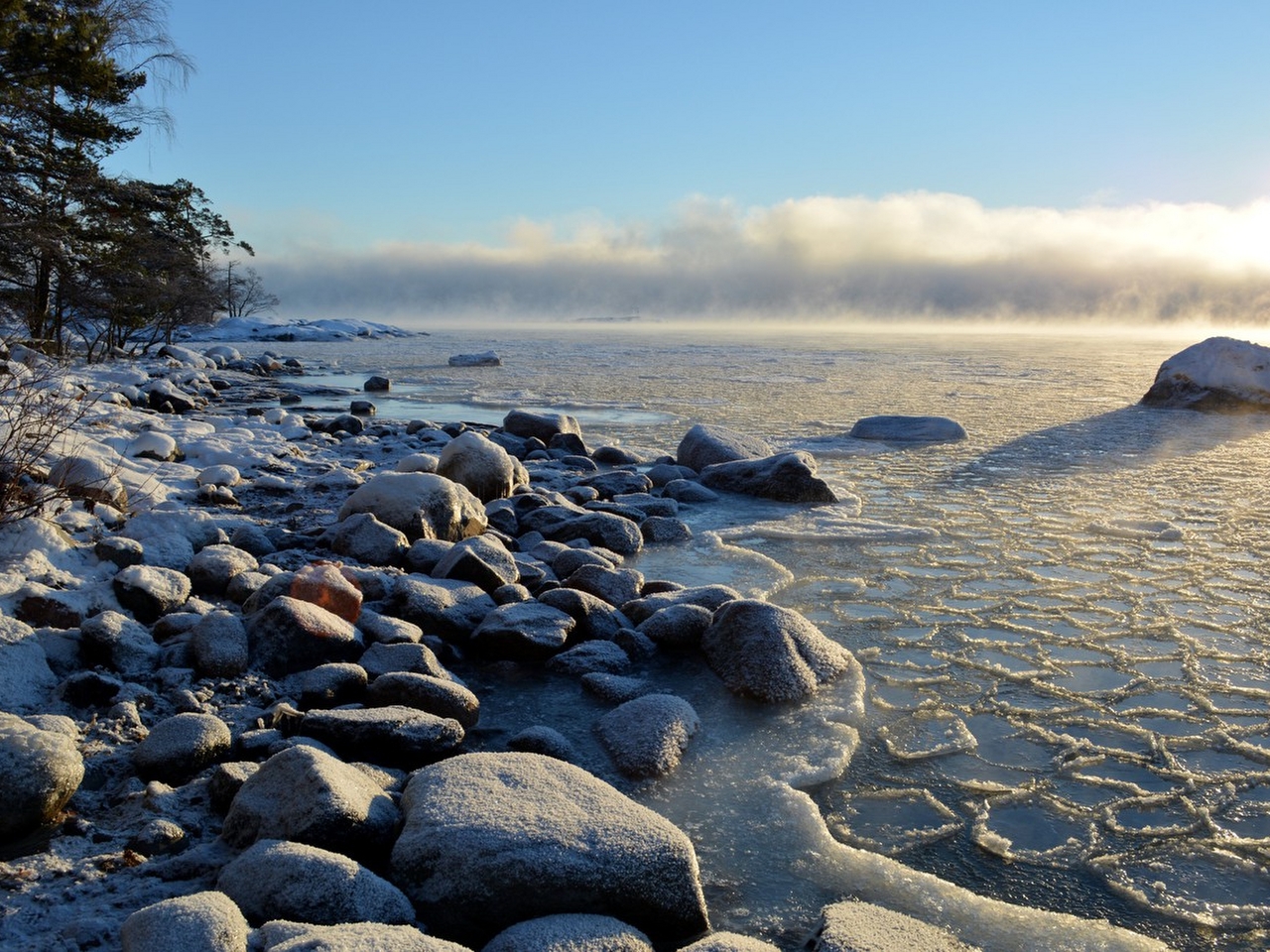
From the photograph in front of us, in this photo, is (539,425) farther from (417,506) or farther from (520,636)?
(520,636)

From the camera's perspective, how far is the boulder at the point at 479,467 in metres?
7.38

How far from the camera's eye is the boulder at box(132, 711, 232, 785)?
289 cm

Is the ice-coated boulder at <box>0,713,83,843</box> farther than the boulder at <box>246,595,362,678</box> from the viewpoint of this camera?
No

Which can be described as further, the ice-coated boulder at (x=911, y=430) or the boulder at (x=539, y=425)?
the ice-coated boulder at (x=911, y=430)

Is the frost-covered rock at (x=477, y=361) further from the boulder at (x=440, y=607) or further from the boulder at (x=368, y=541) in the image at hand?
the boulder at (x=440, y=607)

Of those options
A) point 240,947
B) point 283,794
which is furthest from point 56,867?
point 240,947

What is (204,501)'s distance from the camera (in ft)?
21.8

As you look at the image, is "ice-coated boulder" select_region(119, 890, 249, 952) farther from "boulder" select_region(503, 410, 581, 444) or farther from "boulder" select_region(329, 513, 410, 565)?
"boulder" select_region(503, 410, 581, 444)

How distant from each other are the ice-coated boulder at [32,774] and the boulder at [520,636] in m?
1.90

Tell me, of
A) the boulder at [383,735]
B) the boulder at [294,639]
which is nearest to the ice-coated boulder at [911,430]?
the boulder at [294,639]

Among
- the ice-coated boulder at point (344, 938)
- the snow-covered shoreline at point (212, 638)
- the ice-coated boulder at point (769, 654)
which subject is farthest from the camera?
the ice-coated boulder at point (769, 654)

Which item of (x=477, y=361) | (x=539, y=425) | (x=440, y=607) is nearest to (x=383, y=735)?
(x=440, y=607)

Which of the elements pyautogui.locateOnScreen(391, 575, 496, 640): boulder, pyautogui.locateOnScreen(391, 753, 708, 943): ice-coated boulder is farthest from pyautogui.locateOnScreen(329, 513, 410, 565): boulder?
pyautogui.locateOnScreen(391, 753, 708, 943): ice-coated boulder

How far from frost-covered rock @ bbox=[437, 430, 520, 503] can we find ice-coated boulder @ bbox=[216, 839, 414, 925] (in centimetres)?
510
